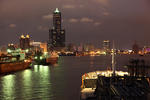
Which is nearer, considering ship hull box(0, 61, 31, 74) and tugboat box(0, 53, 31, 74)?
ship hull box(0, 61, 31, 74)

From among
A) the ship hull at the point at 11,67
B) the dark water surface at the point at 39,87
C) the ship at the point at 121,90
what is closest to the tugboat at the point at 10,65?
the ship hull at the point at 11,67

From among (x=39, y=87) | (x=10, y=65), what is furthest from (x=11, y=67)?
(x=39, y=87)

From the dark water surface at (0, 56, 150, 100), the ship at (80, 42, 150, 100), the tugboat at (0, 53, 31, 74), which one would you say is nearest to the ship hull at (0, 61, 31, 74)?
the tugboat at (0, 53, 31, 74)

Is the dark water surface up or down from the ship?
down

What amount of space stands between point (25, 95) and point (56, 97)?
4.26m

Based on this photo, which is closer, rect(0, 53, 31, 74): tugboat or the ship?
the ship

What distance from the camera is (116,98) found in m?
15.3

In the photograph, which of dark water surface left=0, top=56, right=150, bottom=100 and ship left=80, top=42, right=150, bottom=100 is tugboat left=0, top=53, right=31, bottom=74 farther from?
ship left=80, top=42, right=150, bottom=100

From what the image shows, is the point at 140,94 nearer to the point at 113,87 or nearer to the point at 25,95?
the point at 113,87

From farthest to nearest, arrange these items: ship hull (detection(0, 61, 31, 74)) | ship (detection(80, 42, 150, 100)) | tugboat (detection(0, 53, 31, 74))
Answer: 1. tugboat (detection(0, 53, 31, 74))
2. ship hull (detection(0, 61, 31, 74))
3. ship (detection(80, 42, 150, 100))

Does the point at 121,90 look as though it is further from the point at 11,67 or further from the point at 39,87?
the point at 11,67

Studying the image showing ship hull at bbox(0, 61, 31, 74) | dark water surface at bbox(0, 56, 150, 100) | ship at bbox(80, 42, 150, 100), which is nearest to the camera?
ship at bbox(80, 42, 150, 100)

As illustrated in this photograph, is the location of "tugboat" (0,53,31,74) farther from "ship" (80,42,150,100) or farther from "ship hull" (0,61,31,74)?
"ship" (80,42,150,100)

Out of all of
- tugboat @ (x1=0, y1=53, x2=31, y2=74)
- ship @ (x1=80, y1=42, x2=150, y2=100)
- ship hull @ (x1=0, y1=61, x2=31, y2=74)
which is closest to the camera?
ship @ (x1=80, y1=42, x2=150, y2=100)
